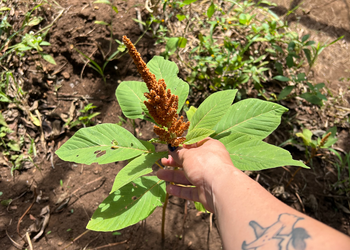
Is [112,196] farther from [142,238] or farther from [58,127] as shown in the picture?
[58,127]

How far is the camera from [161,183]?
1.55m

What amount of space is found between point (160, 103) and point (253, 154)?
0.59 m

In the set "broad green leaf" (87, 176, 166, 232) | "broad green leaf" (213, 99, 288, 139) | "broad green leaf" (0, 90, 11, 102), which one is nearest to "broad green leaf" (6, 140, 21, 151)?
"broad green leaf" (0, 90, 11, 102)

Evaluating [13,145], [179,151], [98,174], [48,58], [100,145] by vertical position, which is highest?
[179,151]

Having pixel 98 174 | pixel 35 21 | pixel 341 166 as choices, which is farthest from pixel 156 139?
pixel 35 21

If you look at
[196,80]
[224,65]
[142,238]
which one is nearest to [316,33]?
[224,65]

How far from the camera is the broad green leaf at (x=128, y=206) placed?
51.5 inches

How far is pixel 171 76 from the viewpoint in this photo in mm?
1543

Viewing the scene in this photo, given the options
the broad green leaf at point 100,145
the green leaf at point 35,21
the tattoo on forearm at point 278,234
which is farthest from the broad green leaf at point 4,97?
the tattoo on forearm at point 278,234

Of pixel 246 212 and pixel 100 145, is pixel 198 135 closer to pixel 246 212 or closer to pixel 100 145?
pixel 246 212

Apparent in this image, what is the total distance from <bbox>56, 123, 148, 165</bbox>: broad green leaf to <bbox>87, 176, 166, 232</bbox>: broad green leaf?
0.92ft

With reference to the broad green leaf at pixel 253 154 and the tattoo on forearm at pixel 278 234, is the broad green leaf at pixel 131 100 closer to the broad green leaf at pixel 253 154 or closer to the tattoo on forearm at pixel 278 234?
the broad green leaf at pixel 253 154

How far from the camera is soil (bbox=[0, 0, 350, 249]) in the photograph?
211 cm

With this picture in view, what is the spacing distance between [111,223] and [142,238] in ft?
3.06
